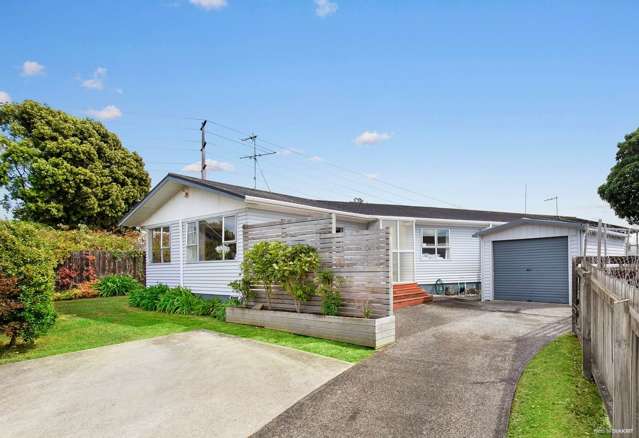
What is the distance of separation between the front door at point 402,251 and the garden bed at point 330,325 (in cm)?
649

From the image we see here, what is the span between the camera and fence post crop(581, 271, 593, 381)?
16.0 feet

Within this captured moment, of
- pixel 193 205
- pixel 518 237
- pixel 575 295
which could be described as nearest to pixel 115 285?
pixel 193 205

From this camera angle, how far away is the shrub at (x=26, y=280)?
6691 mm

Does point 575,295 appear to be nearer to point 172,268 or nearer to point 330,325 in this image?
point 330,325

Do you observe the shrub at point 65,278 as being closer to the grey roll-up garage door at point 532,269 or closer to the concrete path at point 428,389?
the concrete path at point 428,389

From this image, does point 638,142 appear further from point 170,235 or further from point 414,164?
point 170,235

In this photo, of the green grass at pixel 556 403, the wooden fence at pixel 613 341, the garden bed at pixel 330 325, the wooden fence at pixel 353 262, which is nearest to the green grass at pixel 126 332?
the garden bed at pixel 330 325

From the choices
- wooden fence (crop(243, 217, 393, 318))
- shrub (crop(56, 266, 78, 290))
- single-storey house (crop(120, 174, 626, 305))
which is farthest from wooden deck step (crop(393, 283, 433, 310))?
shrub (crop(56, 266, 78, 290))

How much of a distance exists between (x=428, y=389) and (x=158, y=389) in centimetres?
350

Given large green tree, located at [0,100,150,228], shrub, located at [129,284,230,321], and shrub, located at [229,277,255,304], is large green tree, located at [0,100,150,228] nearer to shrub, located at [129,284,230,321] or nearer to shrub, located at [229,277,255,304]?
shrub, located at [129,284,230,321]

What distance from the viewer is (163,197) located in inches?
541

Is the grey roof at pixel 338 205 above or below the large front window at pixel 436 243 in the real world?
above

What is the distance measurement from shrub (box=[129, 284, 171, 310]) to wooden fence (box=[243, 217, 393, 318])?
587cm

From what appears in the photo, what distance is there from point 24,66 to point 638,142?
1327 inches
